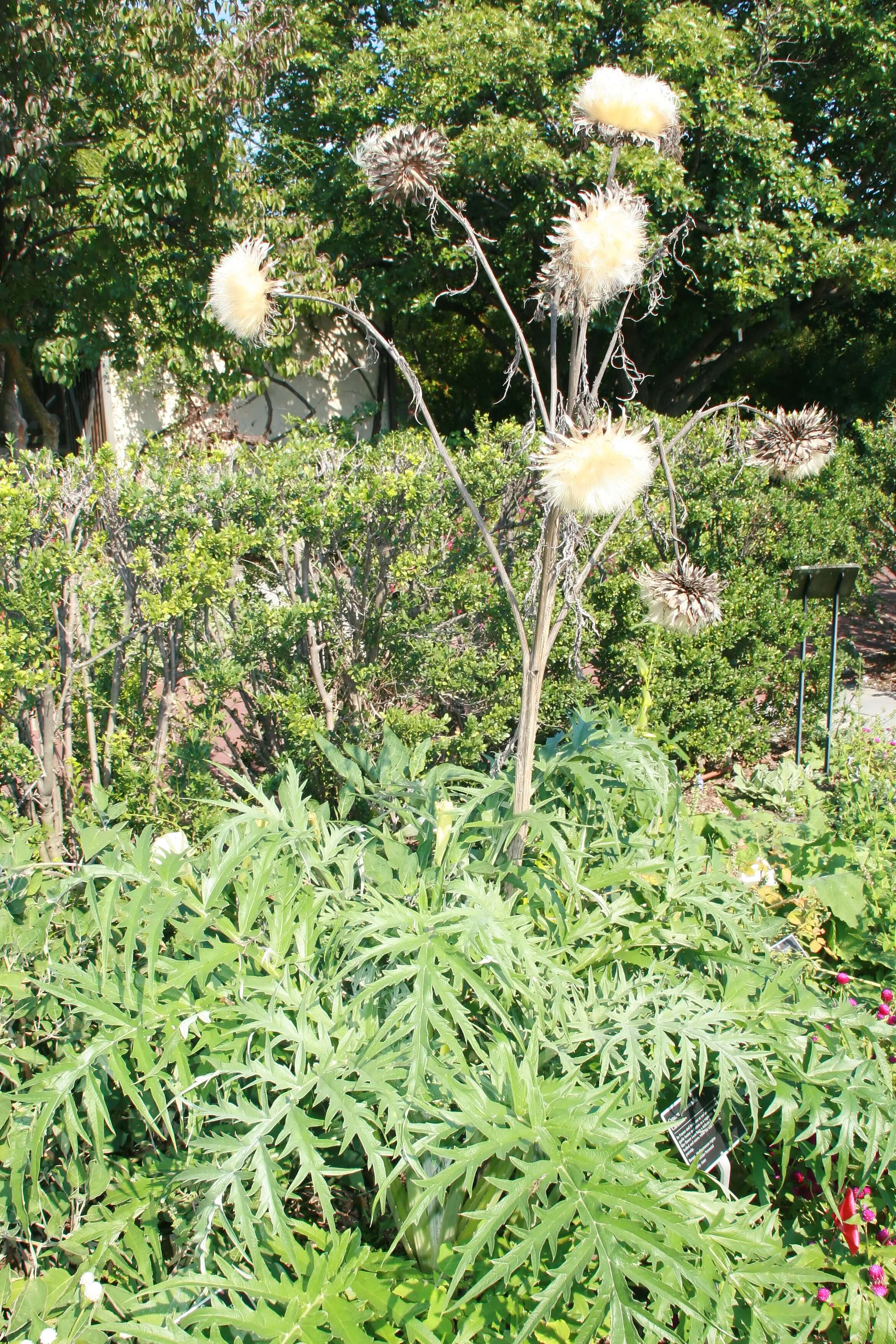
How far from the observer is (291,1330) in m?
1.66

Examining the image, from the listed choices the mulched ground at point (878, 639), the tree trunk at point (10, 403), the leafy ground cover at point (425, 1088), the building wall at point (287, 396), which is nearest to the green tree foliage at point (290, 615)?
the leafy ground cover at point (425, 1088)

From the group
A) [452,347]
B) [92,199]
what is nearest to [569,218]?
[92,199]

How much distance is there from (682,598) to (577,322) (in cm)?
77

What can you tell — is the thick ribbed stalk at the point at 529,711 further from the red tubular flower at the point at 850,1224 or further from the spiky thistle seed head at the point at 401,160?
the red tubular flower at the point at 850,1224

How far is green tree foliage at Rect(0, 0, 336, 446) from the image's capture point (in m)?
6.79

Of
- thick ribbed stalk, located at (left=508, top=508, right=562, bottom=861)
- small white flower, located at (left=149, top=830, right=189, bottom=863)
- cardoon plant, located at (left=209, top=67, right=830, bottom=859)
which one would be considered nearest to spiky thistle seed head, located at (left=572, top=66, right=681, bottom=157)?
cardoon plant, located at (left=209, top=67, right=830, bottom=859)

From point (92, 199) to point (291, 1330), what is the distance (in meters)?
7.91

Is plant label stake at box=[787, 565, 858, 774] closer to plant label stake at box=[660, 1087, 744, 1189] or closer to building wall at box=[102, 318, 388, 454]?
plant label stake at box=[660, 1087, 744, 1189]

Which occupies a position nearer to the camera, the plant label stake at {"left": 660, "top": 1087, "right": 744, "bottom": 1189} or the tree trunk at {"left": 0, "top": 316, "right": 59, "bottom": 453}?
the plant label stake at {"left": 660, "top": 1087, "right": 744, "bottom": 1189}

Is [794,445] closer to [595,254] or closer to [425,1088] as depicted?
[595,254]

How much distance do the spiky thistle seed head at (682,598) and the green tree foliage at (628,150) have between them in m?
6.65

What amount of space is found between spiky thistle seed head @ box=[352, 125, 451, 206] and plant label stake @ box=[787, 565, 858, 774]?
316 cm

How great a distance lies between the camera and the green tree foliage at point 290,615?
3498 mm

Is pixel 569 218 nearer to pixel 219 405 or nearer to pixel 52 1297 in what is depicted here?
pixel 52 1297
